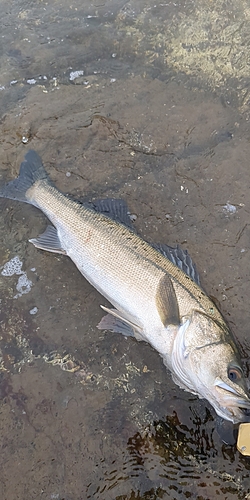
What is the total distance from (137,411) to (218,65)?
4111mm

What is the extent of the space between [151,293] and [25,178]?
1.89 meters

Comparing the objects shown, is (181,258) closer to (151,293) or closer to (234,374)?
(151,293)

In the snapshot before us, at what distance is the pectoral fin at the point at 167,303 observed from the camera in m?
3.38

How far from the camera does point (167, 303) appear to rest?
3400 mm

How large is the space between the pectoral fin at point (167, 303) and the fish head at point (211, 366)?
0.10m

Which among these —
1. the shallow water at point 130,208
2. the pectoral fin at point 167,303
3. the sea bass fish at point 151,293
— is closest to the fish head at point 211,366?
the sea bass fish at point 151,293

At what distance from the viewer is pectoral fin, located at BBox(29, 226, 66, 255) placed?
3.95 m

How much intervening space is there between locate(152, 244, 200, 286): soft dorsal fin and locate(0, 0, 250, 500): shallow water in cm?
29

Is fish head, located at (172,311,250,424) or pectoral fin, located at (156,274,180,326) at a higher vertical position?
pectoral fin, located at (156,274,180,326)

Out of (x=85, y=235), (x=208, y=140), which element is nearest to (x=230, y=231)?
(x=208, y=140)

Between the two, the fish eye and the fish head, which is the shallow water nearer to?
the fish head

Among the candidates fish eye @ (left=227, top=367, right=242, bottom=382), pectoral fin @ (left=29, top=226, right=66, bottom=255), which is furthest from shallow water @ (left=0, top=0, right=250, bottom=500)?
fish eye @ (left=227, top=367, right=242, bottom=382)

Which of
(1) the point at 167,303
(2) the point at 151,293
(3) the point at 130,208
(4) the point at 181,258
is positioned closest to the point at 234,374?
(1) the point at 167,303

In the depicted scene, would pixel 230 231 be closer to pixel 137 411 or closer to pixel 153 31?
pixel 137 411
